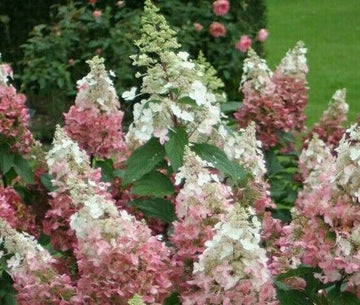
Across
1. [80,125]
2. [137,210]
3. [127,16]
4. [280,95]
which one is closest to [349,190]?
[137,210]

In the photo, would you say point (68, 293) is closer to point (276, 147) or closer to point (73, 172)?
point (73, 172)

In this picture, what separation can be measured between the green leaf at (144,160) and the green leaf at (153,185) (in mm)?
35

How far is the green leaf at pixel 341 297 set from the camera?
243 cm

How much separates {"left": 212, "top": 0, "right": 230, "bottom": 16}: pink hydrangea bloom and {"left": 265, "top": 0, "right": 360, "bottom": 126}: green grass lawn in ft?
3.92

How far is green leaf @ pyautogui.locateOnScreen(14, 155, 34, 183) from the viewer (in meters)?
3.39

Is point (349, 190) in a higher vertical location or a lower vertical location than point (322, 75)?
higher

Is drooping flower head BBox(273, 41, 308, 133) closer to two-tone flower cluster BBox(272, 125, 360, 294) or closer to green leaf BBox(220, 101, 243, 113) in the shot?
green leaf BBox(220, 101, 243, 113)

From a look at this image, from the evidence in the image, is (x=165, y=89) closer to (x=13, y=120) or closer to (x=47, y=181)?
(x=47, y=181)

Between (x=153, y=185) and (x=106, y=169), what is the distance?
0.52 metres

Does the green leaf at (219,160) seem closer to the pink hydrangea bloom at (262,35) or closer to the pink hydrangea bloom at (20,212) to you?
the pink hydrangea bloom at (20,212)

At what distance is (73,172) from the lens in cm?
280

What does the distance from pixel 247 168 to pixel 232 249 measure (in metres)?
0.87

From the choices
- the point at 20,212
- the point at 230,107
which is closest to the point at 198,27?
the point at 230,107

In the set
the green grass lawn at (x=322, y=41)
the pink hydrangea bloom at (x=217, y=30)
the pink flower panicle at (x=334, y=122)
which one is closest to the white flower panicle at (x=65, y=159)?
the pink flower panicle at (x=334, y=122)
